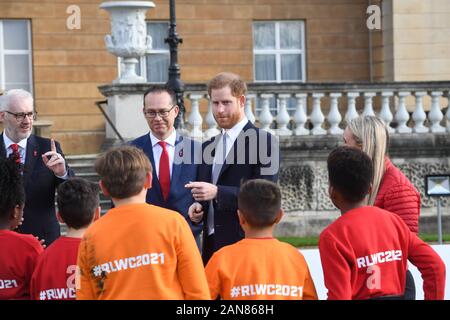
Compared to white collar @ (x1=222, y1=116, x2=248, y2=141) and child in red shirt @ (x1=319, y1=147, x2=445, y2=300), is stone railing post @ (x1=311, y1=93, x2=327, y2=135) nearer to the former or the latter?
white collar @ (x1=222, y1=116, x2=248, y2=141)

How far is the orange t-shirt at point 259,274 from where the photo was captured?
19.1 ft

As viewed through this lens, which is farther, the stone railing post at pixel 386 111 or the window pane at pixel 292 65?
the window pane at pixel 292 65

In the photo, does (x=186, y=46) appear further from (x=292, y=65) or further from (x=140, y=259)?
(x=140, y=259)

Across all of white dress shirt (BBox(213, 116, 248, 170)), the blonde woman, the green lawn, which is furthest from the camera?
the green lawn

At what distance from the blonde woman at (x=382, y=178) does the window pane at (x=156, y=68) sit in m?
16.9

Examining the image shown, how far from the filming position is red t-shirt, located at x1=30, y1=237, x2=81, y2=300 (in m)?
6.21

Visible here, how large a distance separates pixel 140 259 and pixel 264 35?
62.9 ft

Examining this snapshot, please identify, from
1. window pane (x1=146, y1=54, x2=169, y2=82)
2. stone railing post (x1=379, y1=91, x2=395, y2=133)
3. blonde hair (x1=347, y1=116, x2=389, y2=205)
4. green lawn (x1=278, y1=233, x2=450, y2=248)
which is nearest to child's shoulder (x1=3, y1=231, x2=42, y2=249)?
blonde hair (x1=347, y1=116, x2=389, y2=205)

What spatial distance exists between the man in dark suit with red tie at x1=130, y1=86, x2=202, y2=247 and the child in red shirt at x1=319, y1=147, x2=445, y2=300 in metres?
1.74

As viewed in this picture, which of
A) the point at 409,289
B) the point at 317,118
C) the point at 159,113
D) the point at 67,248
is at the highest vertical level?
the point at 159,113

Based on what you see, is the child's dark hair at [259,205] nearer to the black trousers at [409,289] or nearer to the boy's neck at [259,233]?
the boy's neck at [259,233]

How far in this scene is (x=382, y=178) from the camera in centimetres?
694

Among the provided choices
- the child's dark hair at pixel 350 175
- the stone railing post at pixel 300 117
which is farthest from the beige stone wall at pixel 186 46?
the child's dark hair at pixel 350 175

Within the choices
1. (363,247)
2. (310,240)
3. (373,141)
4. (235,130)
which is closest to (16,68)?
(310,240)
